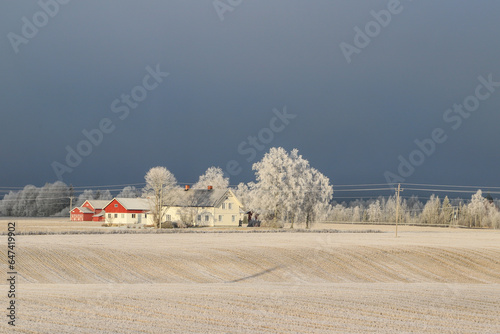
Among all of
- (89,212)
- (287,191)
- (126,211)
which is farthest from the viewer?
(89,212)

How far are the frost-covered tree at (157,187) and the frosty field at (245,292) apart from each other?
49.1 m

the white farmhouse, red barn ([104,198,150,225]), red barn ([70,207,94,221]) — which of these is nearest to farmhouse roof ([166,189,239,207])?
the white farmhouse

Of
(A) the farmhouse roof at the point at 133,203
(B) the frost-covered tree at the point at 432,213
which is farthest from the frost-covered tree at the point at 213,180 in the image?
(B) the frost-covered tree at the point at 432,213

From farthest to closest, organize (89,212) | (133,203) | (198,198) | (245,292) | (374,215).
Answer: (374,215)
(89,212)
(133,203)
(198,198)
(245,292)

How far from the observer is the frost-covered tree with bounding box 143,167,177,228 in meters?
90.6

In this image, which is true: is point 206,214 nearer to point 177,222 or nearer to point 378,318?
point 177,222

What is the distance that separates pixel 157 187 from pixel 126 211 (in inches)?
759

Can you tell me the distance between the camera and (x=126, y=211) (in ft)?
354

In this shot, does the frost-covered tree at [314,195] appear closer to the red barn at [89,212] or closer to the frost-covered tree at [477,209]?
the red barn at [89,212]

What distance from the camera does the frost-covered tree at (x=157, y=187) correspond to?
9056cm

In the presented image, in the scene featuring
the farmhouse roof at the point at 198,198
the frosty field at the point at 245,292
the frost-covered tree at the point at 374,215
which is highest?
the farmhouse roof at the point at 198,198

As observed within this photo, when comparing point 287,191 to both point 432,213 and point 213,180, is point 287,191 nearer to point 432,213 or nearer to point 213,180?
point 213,180

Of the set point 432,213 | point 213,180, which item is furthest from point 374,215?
point 213,180

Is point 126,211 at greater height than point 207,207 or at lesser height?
lesser
